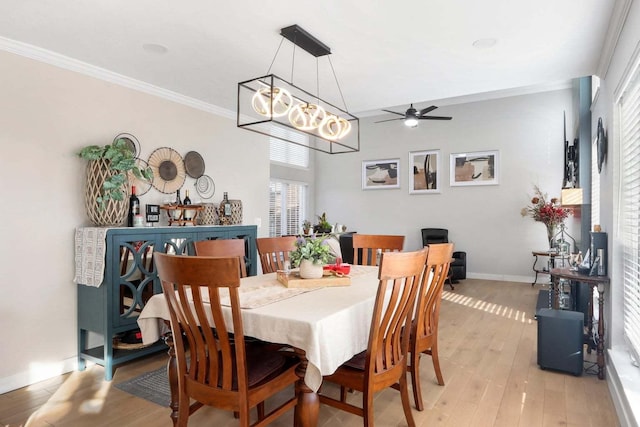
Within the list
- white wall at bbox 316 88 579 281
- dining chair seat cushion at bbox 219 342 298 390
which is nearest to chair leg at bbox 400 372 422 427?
dining chair seat cushion at bbox 219 342 298 390

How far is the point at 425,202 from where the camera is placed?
786cm

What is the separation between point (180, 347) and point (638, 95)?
2.90 metres

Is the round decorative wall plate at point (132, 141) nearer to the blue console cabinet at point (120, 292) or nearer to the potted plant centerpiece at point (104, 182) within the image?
the potted plant centerpiece at point (104, 182)

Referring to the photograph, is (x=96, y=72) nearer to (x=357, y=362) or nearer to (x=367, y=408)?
(x=357, y=362)

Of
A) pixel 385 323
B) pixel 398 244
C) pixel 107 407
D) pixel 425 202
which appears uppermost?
pixel 425 202

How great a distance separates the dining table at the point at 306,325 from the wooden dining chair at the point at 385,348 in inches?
4.2

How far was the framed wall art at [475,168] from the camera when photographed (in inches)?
283

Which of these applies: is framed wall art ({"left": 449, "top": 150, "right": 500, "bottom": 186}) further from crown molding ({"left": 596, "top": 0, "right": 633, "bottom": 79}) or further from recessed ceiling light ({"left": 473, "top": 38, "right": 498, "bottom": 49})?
recessed ceiling light ({"left": 473, "top": 38, "right": 498, "bottom": 49})

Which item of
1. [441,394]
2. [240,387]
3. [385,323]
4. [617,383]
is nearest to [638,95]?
[617,383]

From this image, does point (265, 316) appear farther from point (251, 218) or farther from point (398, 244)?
point (251, 218)

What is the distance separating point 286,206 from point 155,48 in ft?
17.9

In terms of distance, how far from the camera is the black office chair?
22.3 ft

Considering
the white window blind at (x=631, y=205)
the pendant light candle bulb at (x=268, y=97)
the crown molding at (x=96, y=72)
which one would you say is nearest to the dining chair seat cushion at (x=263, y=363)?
A: the pendant light candle bulb at (x=268, y=97)

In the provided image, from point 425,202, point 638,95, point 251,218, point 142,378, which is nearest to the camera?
point 638,95
